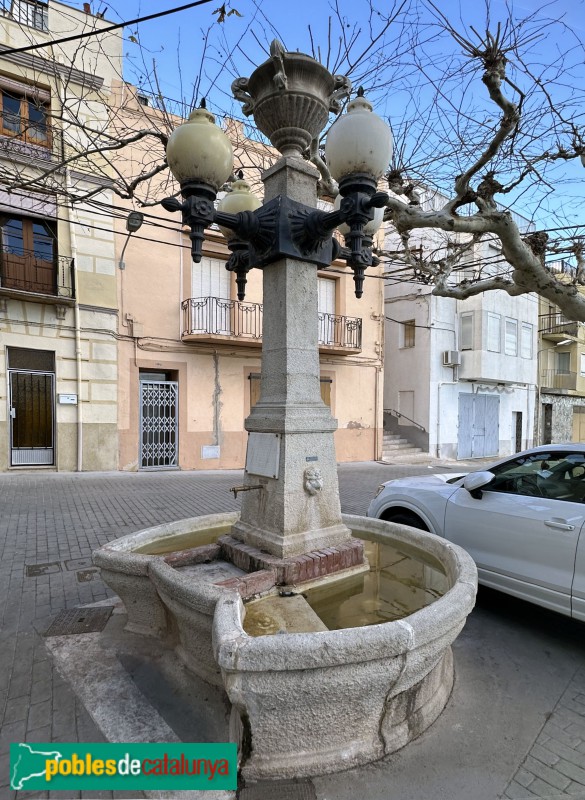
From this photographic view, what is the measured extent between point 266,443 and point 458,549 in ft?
5.02

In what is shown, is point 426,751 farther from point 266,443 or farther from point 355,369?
point 355,369

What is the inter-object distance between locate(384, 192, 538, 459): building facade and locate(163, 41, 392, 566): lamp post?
45.7ft

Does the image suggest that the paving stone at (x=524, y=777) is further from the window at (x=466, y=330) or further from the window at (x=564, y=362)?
the window at (x=564, y=362)

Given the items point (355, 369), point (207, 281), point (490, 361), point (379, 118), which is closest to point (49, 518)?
point (379, 118)

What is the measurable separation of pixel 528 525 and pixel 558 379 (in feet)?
78.0

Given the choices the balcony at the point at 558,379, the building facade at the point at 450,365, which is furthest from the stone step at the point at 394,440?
the balcony at the point at 558,379

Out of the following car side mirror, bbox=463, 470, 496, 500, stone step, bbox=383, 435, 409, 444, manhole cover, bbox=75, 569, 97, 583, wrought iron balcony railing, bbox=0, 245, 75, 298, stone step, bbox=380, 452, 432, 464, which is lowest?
stone step, bbox=380, 452, 432, 464

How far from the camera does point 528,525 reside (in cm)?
335

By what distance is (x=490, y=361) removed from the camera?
1759 centimetres

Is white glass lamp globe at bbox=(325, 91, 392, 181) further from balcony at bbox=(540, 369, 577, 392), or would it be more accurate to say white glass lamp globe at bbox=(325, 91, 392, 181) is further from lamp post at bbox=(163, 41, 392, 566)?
balcony at bbox=(540, 369, 577, 392)

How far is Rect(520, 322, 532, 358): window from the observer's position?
→ 19.5 meters

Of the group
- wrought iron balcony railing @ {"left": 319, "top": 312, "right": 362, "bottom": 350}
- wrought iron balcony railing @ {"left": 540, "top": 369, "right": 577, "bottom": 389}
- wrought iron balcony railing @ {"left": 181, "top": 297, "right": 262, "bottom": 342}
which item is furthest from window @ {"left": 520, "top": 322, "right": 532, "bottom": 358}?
wrought iron balcony railing @ {"left": 181, "top": 297, "right": 262, "bottom": 342}

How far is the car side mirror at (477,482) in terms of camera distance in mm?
3658

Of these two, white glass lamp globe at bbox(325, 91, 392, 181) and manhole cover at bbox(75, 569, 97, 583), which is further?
manhole cover at bbox(75, 569, 97, 583)
